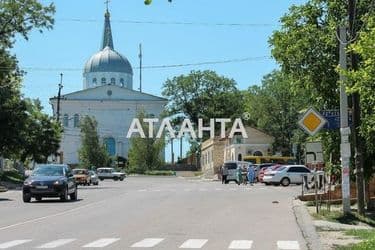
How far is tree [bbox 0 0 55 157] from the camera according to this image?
5109 centimetres

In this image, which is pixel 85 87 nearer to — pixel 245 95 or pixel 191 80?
pixel 191 80

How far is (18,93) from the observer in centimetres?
5603

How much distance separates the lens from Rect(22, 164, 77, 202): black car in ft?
97.9

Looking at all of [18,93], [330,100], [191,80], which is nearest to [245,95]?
[191,80]

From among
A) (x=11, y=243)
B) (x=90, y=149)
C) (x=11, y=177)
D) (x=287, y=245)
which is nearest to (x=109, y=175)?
(x=90, y=149)

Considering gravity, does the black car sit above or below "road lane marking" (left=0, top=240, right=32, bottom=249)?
above

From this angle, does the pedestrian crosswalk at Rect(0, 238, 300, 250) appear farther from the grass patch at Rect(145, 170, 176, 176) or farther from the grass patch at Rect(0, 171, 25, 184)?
the grass patch at Rect(145, 170, 176, 176)

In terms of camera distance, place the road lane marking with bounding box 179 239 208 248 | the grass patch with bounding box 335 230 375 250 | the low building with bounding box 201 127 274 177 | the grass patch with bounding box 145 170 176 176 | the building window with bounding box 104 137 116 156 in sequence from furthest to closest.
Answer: the building window with bounding box 104 137 116 156 < the grass patch with bounding box 145 170 176 176 < the low building with bounding box 201 127 274 177 < the road lane marking with bounding box 179 239 208 248 < the grass patch with bounding box 335 230 375 250

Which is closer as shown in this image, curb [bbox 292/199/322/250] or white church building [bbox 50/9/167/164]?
curb [bbox 292/199/322/250]

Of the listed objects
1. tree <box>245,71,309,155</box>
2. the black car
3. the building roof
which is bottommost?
the black car

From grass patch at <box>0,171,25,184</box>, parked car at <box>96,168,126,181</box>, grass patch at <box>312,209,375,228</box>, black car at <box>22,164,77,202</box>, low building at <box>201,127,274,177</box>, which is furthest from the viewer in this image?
low building at <box>201,127,274,177</box>

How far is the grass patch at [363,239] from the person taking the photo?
12501mm

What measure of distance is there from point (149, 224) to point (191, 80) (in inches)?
4020

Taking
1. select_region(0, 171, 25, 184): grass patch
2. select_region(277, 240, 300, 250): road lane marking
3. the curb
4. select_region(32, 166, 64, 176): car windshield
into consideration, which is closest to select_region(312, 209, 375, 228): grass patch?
the curb
